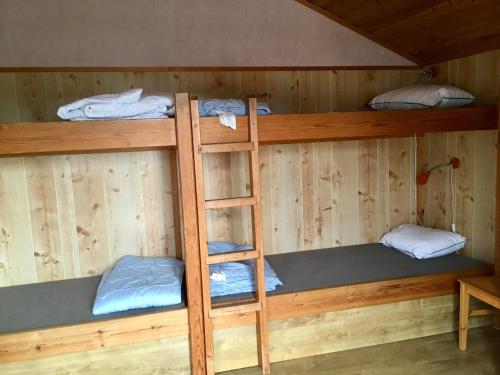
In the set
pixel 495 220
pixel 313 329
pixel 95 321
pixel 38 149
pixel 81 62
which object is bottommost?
pixel 313 329

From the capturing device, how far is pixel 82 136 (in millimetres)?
2094

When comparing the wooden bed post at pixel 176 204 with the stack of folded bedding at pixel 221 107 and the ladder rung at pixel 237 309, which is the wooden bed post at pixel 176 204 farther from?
the ladder rung at pixel 237 309

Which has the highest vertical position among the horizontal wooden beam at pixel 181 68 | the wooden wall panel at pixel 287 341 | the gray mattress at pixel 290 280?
the horizontal wooden beam at pixel 181 68

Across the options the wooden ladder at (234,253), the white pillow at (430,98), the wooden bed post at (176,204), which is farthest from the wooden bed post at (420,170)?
the wooden bed post at (176,204)

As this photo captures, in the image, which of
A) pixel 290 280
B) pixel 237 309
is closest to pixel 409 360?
pixel 290 280

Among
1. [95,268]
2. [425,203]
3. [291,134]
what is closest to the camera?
[291,134]

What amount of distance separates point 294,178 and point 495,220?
1.41 metres

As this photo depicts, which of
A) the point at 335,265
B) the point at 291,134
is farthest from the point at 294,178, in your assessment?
the point at 291,134

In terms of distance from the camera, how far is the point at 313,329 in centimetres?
255

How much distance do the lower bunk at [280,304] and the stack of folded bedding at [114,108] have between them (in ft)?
3.39

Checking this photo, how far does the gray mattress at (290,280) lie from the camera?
7.48 feet

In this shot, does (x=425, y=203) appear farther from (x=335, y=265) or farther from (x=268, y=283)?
(x=268, y=283)

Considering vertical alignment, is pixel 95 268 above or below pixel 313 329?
above

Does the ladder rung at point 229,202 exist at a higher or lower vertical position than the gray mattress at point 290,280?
higher
